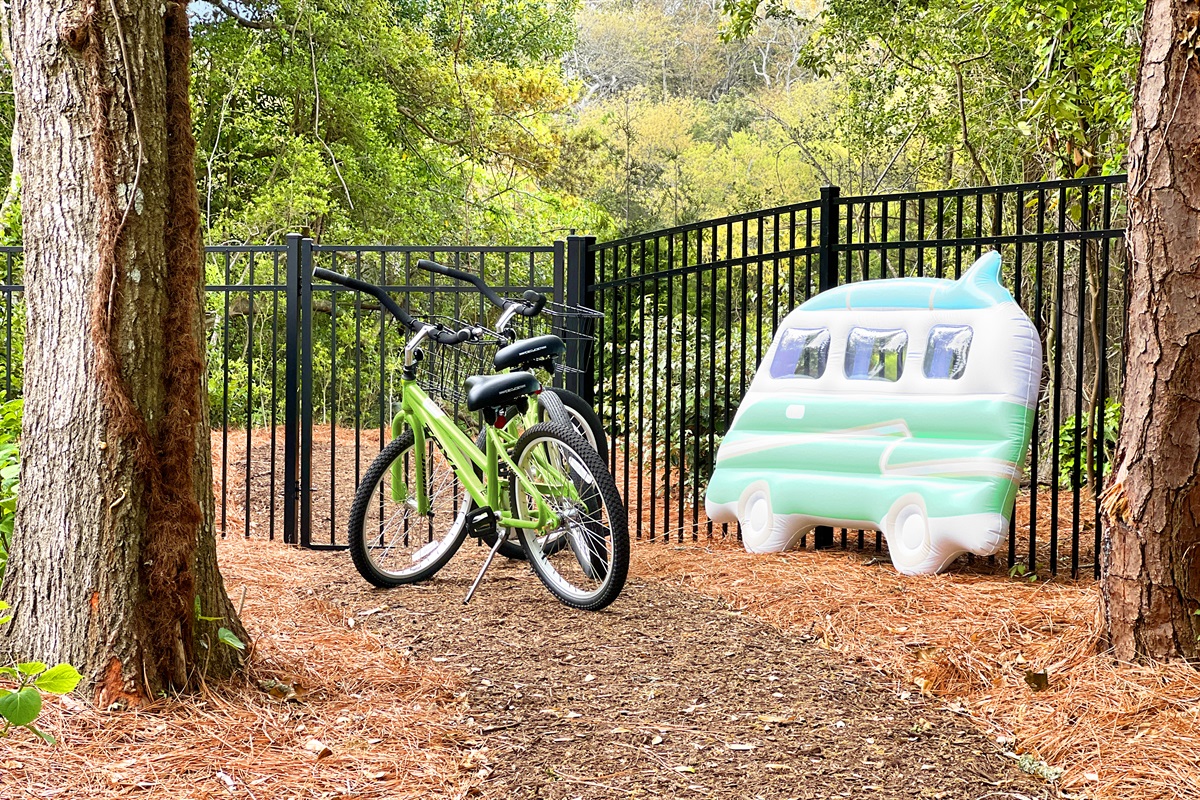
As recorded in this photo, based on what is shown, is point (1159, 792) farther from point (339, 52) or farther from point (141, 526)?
point (339, 52)

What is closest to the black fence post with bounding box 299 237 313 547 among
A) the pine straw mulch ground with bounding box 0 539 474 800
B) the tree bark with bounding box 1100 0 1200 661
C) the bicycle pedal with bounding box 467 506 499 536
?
the bicycle pedal with bounding box 467 506 499 536

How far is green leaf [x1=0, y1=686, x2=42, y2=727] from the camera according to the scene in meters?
2.08

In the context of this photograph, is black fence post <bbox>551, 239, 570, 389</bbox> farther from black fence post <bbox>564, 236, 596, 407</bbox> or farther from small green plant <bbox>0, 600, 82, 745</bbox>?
small green plant <bbox>0, 600, 82, 745</bbox>

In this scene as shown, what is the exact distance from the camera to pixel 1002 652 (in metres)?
3.62

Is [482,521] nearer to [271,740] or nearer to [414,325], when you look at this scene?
[414,325]

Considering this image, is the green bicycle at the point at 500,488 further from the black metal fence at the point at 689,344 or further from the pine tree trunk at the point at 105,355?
the pine tree trunk at the point at 105,355

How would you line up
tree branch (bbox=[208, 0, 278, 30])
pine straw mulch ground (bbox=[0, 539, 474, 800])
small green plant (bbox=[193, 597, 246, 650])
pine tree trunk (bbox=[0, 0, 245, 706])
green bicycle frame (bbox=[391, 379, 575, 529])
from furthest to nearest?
1. tree branch (bbox=[208, 0, 278, 30])
2. green bicycle frame (bbox=[391, 379, 575, 529])
3. small green plant (bbox=[193, 597, 246, 650])
4. pine tree trunk (bbox=[0, 0, 245, 706])
5. pine straw mulch ground (bbox=[0, 539, 474, 800])

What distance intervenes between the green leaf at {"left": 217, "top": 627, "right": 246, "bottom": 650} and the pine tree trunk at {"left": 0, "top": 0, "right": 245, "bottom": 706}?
0.12 meters

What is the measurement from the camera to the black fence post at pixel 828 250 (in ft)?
18.0

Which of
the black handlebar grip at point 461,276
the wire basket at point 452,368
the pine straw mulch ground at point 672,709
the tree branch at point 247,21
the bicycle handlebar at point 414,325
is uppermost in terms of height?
the tree branch at point 247,21

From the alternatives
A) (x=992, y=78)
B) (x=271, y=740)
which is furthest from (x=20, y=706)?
(x=992, y=78)

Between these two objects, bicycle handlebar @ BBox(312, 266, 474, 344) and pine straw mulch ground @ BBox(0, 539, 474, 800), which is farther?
bicycle handlebar @ BBox(312, 266, 474, 344)

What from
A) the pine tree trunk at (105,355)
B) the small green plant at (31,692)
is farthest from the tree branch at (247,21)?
the small green plant at (31,692)

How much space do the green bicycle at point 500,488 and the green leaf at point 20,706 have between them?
7.53 feet
